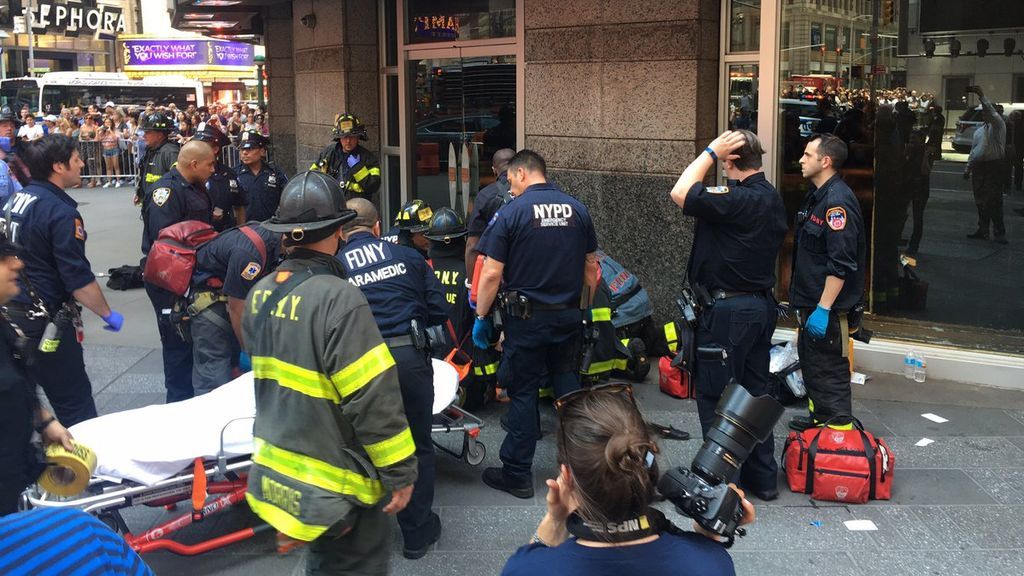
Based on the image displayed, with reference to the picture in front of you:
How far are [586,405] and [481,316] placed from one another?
10.9 ft

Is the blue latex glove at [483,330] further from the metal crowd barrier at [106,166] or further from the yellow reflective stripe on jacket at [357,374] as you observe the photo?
the metal crowd barrier at [106,166]

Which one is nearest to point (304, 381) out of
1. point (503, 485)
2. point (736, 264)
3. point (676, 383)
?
point (503, 485)

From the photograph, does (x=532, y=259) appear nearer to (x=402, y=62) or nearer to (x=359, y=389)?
(x=359, y=389)

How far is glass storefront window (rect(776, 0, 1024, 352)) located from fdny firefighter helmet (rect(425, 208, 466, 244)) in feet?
9.47

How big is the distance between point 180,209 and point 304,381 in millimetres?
4179

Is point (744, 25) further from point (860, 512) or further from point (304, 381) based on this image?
point (304, 381)

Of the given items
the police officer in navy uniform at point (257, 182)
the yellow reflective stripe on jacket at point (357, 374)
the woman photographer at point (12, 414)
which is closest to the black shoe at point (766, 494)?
the yellow reflective stripe on jacket at point (357, 374)

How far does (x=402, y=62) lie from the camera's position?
1049 centimetres

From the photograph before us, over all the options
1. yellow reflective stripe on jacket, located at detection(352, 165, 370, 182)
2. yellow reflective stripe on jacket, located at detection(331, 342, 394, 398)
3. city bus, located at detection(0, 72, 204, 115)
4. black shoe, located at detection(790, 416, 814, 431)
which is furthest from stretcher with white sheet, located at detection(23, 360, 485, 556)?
city bus, located at detection(0, 72, 204, 115)

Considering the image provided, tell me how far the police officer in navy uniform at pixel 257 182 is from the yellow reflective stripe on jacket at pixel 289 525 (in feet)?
21.6

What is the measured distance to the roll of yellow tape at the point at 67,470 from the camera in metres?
3.79

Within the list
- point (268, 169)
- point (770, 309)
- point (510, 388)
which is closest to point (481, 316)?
point (510, 388)

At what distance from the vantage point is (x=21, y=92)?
34969 millimetres

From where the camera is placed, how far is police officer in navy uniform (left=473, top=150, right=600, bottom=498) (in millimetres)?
5238
